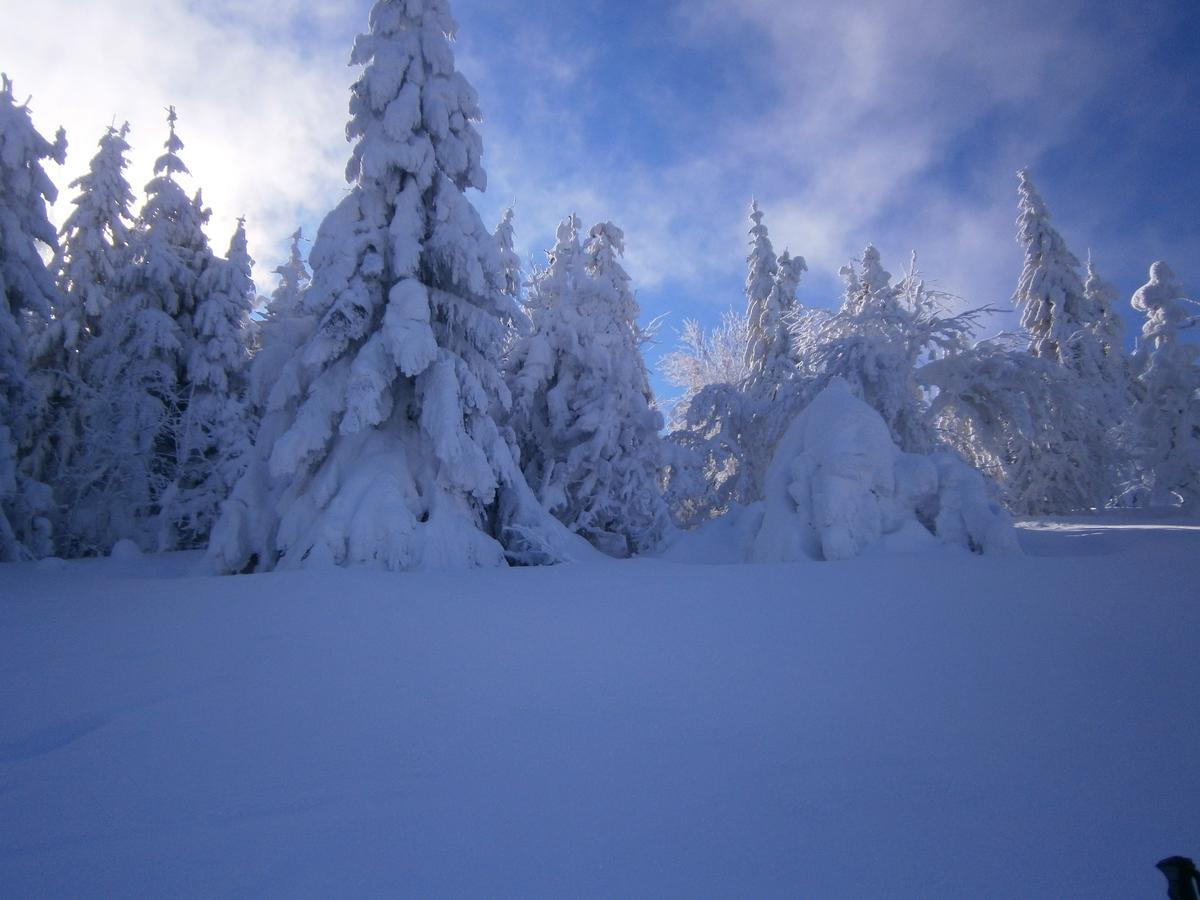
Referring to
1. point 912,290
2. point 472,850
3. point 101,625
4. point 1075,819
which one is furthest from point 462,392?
point 912,290

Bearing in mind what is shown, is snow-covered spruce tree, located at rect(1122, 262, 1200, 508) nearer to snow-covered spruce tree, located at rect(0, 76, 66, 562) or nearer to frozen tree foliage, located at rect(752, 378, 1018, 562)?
frozen tree foliage, located at rect(752, 378, 1018, 562)

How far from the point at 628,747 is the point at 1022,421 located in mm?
15445

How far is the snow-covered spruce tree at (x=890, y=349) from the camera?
13977 millimetres

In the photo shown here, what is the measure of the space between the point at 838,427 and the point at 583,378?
762cm

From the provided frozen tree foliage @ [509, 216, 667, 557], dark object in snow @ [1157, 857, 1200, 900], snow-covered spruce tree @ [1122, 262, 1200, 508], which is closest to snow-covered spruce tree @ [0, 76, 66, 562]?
frozen tree foliage @ [509, 216, 667, 557]

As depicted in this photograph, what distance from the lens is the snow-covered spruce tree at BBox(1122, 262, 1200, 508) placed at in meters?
18.3

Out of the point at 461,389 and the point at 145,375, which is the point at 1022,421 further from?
the point at 145,375

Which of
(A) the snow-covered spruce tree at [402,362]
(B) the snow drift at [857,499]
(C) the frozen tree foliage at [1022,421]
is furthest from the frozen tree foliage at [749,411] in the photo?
(A) the snow-covered spruce tree at [402,362]

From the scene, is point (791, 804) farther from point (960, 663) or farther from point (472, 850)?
point (960, 663)

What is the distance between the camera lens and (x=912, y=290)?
55.2 ft

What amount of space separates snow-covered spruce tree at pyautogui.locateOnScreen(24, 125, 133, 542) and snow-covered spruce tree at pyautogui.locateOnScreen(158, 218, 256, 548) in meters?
2.42

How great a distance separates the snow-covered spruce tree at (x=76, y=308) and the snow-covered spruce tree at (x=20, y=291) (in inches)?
99.6

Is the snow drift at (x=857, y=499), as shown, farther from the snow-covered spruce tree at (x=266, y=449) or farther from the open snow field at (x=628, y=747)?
the snow-covered spruce tree at (x=266, y=449)

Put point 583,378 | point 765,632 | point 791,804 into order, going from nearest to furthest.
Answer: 1. point 791,804
2. point 765,632
3. point 583,378
